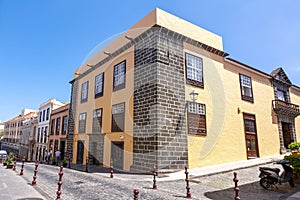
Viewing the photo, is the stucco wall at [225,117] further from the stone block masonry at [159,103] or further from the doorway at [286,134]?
the doorway at [286,134]

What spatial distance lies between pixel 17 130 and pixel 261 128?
47095mm

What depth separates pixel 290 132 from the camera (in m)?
19.4


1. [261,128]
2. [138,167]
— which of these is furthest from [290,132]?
[138,167]

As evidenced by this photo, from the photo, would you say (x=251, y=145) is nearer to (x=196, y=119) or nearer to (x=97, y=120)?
(x=196, y=119)

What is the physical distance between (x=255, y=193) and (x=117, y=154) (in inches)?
330

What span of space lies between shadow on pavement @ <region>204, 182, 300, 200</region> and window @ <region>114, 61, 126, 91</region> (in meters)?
9.04

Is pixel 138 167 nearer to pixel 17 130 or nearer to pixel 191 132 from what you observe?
pixel 191 132

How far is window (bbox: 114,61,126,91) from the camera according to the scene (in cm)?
1403

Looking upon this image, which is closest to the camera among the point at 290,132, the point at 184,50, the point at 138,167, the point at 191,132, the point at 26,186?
the point at 26,186

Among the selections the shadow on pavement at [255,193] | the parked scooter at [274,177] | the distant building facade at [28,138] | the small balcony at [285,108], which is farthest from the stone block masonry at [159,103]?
the distant building facade at [28,138]

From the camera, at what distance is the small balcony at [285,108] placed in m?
18.2

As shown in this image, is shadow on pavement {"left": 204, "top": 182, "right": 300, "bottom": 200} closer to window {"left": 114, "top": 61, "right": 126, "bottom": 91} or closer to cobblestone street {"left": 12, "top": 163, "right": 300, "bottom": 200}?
cobblestone street {"left": 12, "top": 163, "right": 300, "bottom": 200}

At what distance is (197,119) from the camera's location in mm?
12375

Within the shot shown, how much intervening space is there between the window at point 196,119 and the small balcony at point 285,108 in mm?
9531
